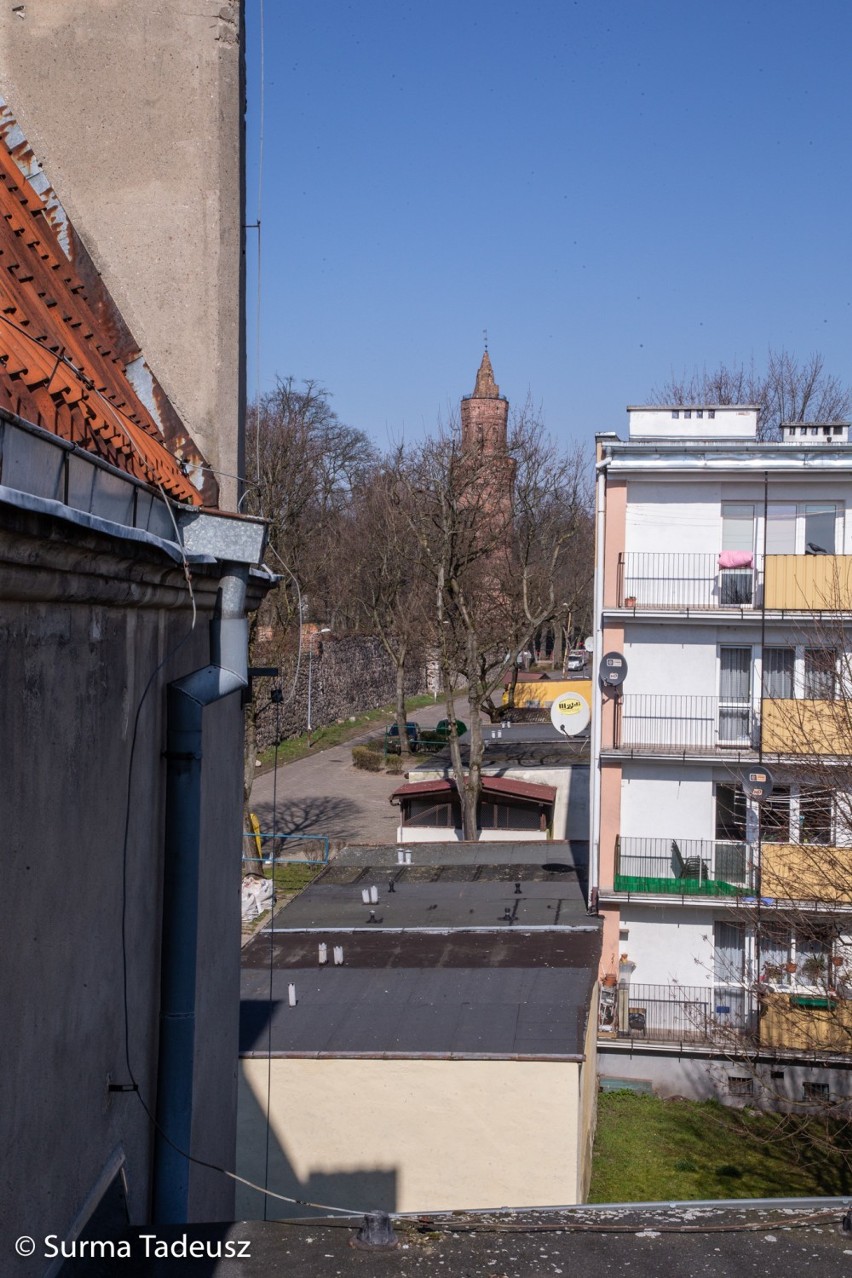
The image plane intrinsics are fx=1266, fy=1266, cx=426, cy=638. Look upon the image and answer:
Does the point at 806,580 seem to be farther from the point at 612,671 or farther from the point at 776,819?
the point at 776,819

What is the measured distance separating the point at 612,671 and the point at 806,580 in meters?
3.45

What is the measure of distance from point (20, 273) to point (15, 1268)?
307cm

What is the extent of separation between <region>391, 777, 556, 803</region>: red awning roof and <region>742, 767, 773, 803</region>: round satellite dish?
38.7 feet

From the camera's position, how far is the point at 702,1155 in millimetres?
17547

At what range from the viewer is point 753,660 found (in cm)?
2142

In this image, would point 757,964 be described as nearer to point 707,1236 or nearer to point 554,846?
point 554,846

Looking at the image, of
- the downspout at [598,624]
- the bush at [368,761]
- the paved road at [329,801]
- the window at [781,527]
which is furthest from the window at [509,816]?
Answer: the bush at [368,761]

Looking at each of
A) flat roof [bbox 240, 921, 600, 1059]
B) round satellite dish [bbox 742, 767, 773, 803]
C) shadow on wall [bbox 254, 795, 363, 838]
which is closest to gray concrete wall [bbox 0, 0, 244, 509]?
flat roof [bbox 240, 921, 600, 1059]

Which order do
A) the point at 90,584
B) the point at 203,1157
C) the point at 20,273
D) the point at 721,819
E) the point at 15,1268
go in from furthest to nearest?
the point at 721,819
the point at 203,1157
the point at 20,273
the point at 90,584
the point at 15,1268

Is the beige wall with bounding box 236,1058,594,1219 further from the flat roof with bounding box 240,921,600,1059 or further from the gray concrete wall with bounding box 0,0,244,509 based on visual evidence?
the gray concrete wall with bounding box 0,0,244,509

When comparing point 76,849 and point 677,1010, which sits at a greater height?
point 76,849

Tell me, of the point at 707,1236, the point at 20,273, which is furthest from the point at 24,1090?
the point at 20,273

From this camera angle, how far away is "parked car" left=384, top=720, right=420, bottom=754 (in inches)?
1836

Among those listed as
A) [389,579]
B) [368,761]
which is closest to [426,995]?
[368,761]
